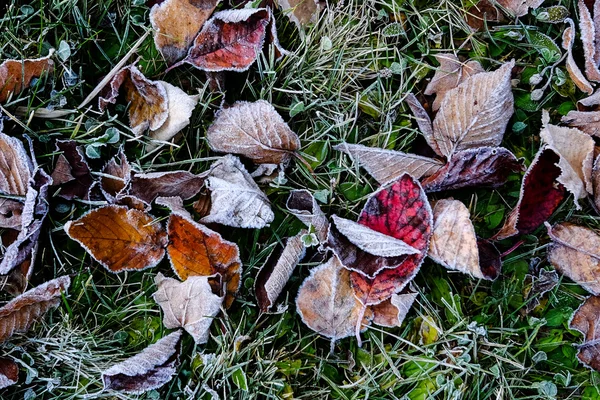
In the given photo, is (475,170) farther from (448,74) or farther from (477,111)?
(448,74)

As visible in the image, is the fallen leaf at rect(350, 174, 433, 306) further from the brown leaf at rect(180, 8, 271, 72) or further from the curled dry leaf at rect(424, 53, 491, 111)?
the brown leaf at rect(180, 8, 271, 72)

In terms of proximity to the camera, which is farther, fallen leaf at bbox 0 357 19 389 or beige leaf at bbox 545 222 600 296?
beige leaf at bbox 545 222 600 296

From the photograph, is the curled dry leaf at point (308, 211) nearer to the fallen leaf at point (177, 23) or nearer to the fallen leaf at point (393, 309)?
the fallen leaf at point (393, 309)

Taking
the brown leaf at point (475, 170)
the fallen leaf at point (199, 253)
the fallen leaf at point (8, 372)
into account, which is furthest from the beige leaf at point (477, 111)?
the fallen leaf at point (8, 372)

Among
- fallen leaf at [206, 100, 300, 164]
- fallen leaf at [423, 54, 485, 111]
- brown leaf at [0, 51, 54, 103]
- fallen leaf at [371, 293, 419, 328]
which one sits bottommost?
fallen leaf at [371, 293, 419, 328]

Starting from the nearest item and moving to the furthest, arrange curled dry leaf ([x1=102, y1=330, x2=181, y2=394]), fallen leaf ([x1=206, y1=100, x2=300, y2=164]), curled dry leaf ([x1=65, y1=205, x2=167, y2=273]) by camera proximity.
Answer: curled dry leaf ([x1=102, y1=330, x2=181, y2=394]), curled dry leaf ([x1=65, y1=205, x2=167, y2=273]), fallen leaf ([x1=206, y1=100, x2=300, y2=164])

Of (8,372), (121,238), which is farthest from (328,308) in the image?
(8,372)

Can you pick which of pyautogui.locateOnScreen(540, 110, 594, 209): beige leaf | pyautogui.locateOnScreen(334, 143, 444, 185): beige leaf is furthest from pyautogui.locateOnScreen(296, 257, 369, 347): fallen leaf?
pyautogui.locateOnScreen(540, 110, 594, 209): beige leaf
